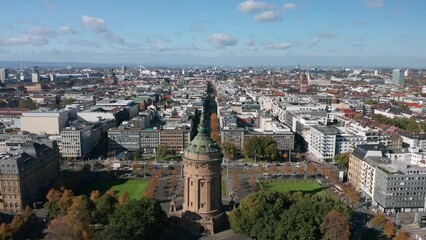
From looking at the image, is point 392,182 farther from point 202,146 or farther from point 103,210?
point 103,210

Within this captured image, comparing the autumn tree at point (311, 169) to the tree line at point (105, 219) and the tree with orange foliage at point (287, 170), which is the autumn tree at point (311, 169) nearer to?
the tree with orange foliage at point (287, 170)

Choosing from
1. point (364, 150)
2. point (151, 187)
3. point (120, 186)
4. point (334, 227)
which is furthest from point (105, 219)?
point (364, 150)

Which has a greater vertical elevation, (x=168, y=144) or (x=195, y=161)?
(x=195, y=161)

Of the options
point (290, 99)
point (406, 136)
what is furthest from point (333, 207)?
point (290, 99)

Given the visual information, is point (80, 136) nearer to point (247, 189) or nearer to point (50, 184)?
point (50, 184)

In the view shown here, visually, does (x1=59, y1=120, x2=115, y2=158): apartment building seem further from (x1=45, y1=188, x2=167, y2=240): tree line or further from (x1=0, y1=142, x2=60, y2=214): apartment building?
(x1=45, y1=188, x2=167, y2=240): tree line
